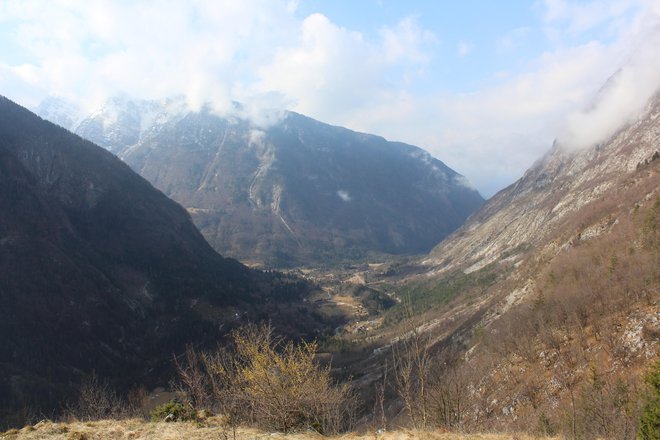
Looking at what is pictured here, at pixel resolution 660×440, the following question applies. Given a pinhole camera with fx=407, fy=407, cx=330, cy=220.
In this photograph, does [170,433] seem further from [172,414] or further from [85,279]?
[85,279]

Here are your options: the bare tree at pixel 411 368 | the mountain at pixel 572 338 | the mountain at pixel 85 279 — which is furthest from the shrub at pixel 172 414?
the mountain at pixel 85 279

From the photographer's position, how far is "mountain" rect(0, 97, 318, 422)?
95625mm

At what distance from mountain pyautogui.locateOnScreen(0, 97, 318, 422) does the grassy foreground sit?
62659mm

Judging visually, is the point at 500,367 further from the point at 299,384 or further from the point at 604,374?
the point at 299,384

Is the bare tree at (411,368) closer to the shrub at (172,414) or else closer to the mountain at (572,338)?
the mountain at (572,338)

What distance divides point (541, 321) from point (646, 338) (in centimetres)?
2191

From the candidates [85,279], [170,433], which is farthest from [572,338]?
[85,279]

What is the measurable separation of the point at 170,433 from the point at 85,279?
11937 centimetres

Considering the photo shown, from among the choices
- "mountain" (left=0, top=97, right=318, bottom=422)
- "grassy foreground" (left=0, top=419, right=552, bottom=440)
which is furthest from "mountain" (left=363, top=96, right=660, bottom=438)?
"mountain" (left=0, top=97, right=318, bottom=422)

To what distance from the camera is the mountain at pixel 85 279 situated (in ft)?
314

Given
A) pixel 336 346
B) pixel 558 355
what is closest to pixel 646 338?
pixel 558 355

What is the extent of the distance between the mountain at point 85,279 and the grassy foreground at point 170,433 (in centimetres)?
6266

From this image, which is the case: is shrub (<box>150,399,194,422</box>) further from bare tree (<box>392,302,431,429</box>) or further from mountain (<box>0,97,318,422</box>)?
mountain (<box>0,97,318,422</box>)

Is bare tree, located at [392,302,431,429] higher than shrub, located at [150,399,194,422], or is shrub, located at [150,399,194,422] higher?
bare tree, located at [392,302,431,429]
